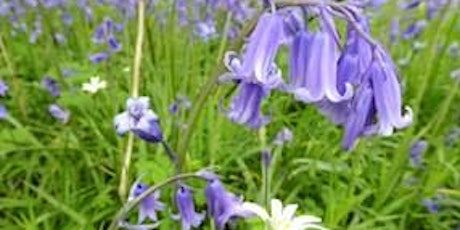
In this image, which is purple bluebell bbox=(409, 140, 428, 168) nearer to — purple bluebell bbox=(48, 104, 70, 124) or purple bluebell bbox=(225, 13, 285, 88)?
purple bluebell bbox=(48, 104, 70, 124)

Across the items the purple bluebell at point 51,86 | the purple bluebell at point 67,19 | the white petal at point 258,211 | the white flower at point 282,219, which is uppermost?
the purple bluebell at point 67,19

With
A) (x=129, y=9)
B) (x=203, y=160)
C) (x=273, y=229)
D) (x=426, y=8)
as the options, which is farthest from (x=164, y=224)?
(x=426, y=8)

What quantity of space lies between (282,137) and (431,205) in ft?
1.58

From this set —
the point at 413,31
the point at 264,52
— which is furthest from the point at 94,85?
the point at 264,52

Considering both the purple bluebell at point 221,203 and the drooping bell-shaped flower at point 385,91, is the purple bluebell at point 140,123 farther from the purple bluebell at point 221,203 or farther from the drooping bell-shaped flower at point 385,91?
the drooping bell-shaped flower at point 385,91

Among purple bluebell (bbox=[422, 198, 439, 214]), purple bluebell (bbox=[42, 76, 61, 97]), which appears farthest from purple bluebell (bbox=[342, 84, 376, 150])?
purple bluebell (bbox=[42, 76, 61, 97])

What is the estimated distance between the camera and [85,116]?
10.6ft

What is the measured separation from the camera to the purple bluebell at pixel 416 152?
3051mm

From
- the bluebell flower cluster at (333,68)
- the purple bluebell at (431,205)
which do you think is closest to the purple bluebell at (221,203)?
the bluebell flower cluster at (333,68)

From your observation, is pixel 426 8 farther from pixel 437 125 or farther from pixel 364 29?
pixel 364 29

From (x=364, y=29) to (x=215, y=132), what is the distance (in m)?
1.39

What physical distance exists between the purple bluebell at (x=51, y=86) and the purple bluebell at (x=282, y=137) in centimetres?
86

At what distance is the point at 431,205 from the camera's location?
285 cm

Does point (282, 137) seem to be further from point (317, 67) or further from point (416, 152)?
point (317, 67)
